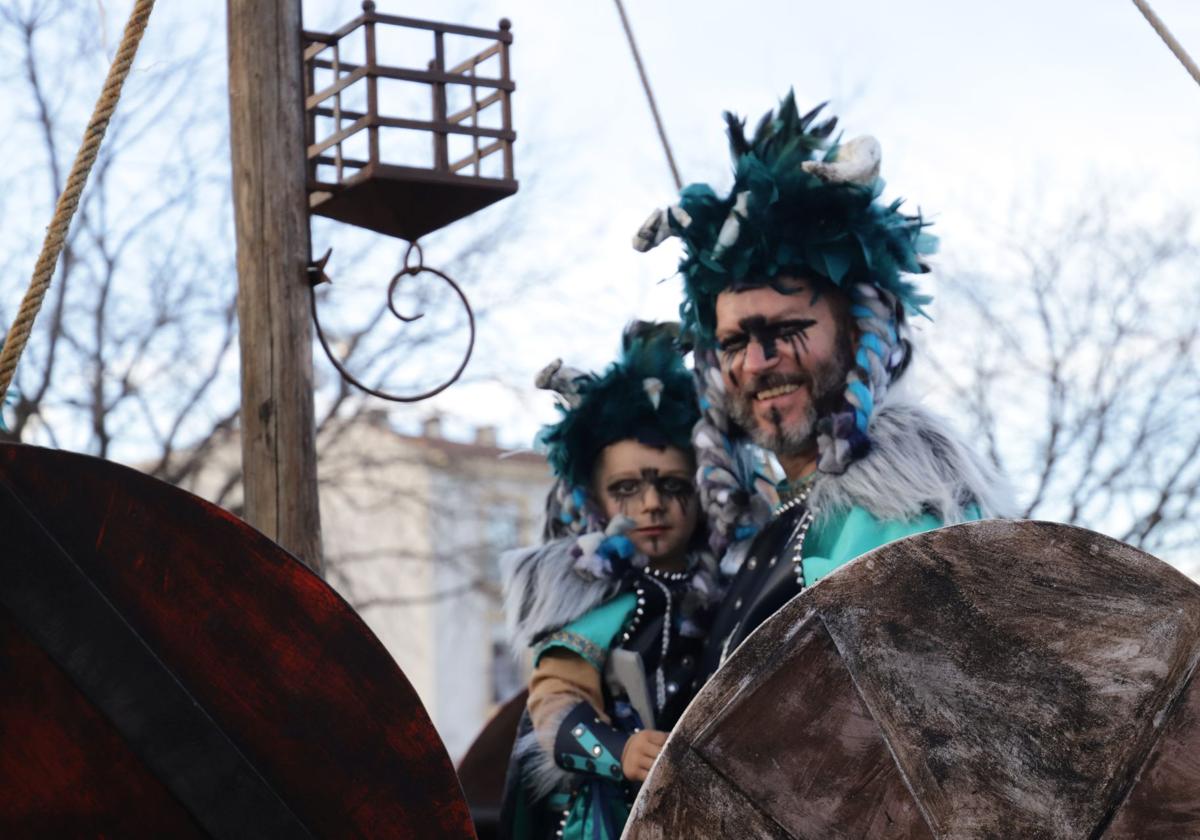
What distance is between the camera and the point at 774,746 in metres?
2.00

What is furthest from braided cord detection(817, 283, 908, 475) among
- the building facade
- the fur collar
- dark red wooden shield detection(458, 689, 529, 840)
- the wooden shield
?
dark red wooden shield detection(458, 689, 529, 840)

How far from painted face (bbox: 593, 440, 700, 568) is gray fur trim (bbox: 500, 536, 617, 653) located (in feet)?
0.43

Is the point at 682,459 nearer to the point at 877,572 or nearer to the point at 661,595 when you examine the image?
the point at 661,595

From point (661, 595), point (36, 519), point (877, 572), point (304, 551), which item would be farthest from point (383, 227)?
point (877, 572)

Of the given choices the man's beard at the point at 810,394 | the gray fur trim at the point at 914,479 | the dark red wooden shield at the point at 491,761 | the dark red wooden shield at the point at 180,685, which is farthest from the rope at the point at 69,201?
the dark red wooden shield at the point at 491,761

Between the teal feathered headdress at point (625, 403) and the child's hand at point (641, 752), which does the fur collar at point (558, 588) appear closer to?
the teal feathered headdress at point (625, 403)

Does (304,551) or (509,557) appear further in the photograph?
(509,557)

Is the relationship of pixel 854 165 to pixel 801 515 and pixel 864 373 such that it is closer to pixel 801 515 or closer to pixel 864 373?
pixel 864 373

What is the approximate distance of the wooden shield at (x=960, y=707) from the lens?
199 centimetres

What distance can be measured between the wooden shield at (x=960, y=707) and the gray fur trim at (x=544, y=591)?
153 cm

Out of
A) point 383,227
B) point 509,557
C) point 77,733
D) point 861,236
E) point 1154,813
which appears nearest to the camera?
point 1154,813

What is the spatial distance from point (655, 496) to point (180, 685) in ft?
5.17

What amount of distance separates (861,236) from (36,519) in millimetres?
1618

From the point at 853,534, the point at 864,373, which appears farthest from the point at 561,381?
the point at 853,534
